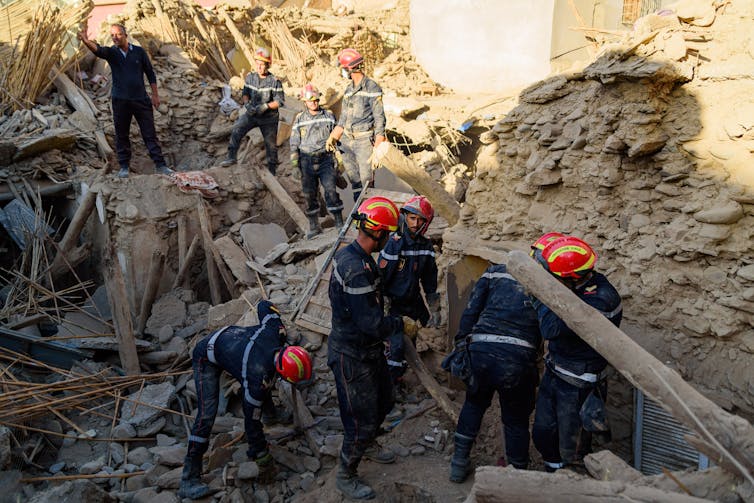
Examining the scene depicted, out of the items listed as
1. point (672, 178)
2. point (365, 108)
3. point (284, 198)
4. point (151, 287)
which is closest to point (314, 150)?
point (365, 108)

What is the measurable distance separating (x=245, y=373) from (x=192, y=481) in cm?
99

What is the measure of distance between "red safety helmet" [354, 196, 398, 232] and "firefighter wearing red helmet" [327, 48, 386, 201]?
3.13 metres

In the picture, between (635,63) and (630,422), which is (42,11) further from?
(630,422)

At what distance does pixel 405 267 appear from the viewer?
16.2 ft

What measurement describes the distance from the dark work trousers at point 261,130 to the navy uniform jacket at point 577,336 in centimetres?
675

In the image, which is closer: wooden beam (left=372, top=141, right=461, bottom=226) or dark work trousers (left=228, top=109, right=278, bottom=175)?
wooden beam (left=372, top=141, right=461, bottom=226)

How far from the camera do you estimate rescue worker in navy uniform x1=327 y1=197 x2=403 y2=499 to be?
13.0 feet

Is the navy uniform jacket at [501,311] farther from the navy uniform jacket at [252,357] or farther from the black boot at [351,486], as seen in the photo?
the navy uniform jacket at [252,357]

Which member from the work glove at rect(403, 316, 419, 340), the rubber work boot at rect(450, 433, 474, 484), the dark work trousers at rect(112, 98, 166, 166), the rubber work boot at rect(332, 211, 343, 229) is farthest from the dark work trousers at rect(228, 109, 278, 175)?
the rubber work boot at rect(450, 433, 474, 484)

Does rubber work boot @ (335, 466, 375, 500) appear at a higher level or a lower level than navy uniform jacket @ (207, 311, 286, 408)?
lower

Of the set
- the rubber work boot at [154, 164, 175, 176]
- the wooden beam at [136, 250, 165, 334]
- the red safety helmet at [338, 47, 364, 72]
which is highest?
the red safety helmet at [338, 47, 364, 72]

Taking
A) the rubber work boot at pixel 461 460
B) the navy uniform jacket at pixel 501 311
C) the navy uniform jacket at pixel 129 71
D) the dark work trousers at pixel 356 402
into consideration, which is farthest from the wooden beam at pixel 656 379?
the navy uniform jacket at pixel 129 71

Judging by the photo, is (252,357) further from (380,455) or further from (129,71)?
(129,71)

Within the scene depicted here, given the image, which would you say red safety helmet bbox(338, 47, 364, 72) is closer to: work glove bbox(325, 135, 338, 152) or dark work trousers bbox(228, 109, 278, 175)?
work glove bbox(325, 135, 338, 152)
